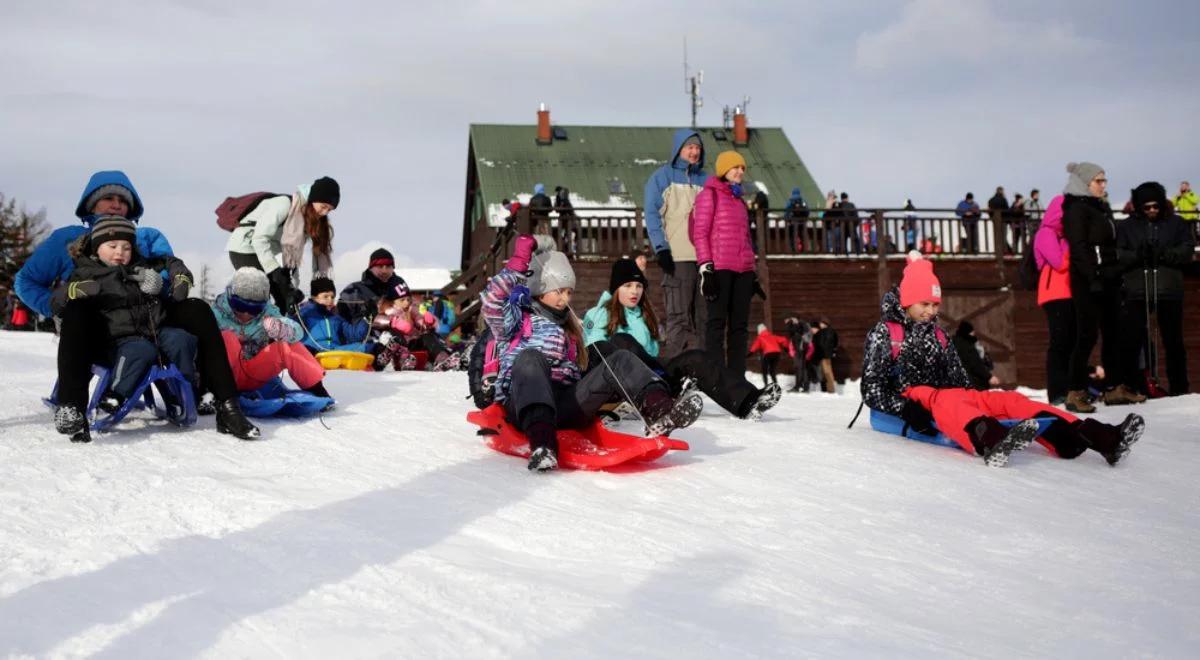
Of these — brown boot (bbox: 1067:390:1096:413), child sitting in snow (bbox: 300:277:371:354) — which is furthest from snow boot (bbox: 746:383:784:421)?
child sitting in snow (bbox: 300:277:371:354)

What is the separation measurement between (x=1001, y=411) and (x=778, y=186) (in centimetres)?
2301

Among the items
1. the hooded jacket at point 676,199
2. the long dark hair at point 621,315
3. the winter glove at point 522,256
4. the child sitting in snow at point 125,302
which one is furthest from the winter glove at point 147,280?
the hooded jacket at point 676,199

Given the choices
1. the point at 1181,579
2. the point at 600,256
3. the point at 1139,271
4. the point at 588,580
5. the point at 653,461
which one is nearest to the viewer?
the point at 588,580

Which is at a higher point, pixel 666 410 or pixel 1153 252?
pixel 1153 252

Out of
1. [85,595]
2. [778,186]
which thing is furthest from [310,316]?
[778,186]

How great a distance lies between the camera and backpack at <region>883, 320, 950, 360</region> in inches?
212

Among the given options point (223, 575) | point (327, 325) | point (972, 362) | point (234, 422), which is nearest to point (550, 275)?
point (234, 422)

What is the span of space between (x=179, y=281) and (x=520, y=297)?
5.34 feet

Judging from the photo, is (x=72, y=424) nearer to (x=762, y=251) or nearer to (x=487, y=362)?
(x=487, y=362)

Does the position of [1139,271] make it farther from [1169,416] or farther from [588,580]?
[588,580]

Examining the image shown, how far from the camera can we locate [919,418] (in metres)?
5.32

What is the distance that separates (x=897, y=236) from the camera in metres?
17.0

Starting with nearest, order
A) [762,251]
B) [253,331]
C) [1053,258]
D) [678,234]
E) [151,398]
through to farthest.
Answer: [151,398] → [253,331] → [1053,258] → [678,234] → [762,251]

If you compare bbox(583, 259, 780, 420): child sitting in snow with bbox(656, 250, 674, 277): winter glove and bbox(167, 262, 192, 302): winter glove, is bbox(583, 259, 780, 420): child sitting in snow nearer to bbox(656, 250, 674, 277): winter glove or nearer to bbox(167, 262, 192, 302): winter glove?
bbox(656, 250, 674, 277): winter glove
